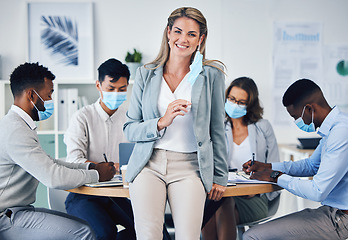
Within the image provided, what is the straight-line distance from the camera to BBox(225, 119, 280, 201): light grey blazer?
282 cm

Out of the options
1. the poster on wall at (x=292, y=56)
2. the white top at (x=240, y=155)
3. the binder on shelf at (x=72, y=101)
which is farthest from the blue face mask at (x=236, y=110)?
the binder on shelf at (x=72, y=101)

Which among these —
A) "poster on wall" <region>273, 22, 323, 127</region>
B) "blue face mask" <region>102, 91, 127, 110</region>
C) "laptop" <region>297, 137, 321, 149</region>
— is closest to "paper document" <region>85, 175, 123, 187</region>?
"blue face mask" <region>102, 91, 127, 110</region>

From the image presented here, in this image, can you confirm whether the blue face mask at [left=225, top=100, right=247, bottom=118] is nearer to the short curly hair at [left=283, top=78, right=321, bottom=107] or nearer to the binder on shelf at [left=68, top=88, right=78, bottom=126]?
the short curly hair at [left=283, top=78, right=321, bottom=107]

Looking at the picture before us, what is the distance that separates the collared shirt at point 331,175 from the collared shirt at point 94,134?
1.19 metres

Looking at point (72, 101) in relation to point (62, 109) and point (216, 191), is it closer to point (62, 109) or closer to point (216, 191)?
point (62, 109)

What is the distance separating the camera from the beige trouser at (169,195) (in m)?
1.60

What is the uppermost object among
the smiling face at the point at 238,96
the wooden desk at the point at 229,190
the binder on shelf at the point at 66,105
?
the smiling face at the point at 238,96

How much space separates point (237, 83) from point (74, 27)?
200 centimetres

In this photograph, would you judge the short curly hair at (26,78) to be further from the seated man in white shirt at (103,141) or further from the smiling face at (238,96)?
the smiling face at (238,96)

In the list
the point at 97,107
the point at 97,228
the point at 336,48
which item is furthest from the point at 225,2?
the point at 97,228

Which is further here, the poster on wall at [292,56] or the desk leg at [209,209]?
the poster on wall at [292,56]

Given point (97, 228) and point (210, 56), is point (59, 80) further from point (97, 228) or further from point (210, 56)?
point (97, 228)

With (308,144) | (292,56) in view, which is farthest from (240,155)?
(292,56)

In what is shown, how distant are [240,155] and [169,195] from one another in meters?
1.23
